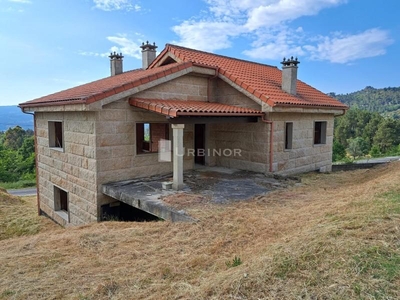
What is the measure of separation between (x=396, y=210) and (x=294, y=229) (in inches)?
60.8

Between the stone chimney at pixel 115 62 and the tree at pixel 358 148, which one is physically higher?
the stone chimney at pixel 115 62

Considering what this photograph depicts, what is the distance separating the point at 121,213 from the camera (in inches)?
332

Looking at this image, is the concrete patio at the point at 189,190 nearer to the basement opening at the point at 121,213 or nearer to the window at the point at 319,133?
the basement opening at the point at 121,213

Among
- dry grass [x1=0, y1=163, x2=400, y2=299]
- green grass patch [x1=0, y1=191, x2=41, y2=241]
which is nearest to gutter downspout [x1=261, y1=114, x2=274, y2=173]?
dry grass [x1=0, y1=163, x2=400, y2=299]

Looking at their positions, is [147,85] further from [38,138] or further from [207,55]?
[38,138]

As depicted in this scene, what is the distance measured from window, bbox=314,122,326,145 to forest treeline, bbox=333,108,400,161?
103 ft

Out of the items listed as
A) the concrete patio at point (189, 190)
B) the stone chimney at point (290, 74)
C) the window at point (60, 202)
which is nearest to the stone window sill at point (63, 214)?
the window at point (60, 202)

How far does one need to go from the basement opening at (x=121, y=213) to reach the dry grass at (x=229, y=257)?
7.02ft

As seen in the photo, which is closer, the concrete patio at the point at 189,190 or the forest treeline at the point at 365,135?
the concrete patio at the point at 189,190

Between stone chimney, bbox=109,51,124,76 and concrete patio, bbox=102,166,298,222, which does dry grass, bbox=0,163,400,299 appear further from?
stone chimney, bbox=109,51,124,76

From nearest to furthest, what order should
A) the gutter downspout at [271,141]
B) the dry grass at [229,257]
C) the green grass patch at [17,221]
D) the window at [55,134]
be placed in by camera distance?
the dry grass at [229,257] → the gutter downspout at [271,141] → the green grass patch at [17,221] → the window at [55,134]

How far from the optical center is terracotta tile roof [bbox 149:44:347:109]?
30.9ft

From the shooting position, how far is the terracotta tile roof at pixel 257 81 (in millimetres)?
9414

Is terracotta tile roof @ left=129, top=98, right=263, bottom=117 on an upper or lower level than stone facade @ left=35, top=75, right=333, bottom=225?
upper
